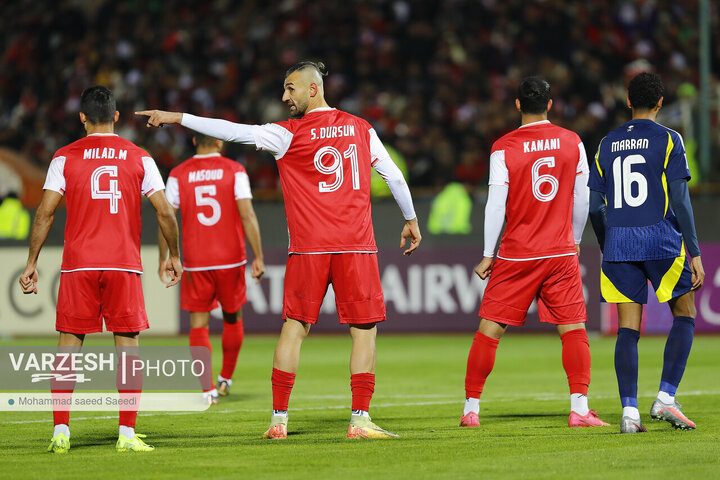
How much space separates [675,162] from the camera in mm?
7023

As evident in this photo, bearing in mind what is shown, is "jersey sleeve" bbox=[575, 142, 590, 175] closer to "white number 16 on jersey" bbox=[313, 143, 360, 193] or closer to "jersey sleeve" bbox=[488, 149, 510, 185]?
"jersey sleeve" bbox=[488, 149, 510, 185]

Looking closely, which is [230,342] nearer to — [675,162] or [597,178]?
[597,178]

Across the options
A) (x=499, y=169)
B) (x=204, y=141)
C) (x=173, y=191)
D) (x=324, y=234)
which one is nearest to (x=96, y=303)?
(x=324, y=234)

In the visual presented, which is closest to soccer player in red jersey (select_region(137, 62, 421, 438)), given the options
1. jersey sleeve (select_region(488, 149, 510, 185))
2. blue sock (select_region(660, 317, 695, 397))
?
jersey sleeve (select_region(488, 149, 510, 185))

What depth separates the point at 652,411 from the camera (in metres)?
7.42

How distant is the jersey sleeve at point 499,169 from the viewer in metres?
7.42

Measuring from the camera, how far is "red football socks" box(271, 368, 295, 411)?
6.86m

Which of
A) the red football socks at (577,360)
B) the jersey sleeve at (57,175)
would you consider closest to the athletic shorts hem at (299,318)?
the jersey sleeve at (57,175)

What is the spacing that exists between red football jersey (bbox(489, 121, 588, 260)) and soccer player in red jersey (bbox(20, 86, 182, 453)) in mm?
2320

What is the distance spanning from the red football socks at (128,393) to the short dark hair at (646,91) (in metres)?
3.62

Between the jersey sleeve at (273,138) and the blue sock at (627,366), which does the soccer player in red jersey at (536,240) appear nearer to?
the blue sock at (627,366)

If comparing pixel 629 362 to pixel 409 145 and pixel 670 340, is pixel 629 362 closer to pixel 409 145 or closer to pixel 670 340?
pixel 670 340

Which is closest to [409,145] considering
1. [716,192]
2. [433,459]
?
[716,192]

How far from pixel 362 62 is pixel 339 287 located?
53.7ft
